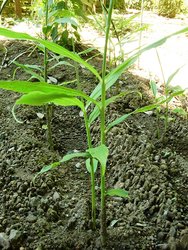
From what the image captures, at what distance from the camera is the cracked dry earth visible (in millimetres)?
885

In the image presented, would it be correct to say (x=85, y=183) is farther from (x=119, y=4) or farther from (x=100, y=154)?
(x=119, y=4)

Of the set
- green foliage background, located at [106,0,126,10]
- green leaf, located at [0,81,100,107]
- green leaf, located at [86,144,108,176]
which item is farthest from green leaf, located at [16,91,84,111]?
green foliage background, located at [106,0,126,10]

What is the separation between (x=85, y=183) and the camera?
1187mm

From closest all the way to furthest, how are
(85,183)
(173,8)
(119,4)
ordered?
(85,183), (173,8), (119,4)

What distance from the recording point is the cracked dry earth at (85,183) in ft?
2.90

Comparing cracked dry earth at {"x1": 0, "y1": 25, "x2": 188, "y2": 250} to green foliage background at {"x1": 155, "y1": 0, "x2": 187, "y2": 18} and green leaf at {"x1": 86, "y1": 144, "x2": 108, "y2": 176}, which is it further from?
green foliage background at {"x1": 155, "y1": 0, "x2": 187, "y2": 18}

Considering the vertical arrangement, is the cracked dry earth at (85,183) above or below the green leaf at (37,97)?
below

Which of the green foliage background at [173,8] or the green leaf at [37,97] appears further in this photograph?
the green foliage background at [173,8]

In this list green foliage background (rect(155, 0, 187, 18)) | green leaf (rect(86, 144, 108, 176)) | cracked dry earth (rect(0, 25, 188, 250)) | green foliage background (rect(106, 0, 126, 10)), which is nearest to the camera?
green leaf (rect(86, 144, 108, 176))

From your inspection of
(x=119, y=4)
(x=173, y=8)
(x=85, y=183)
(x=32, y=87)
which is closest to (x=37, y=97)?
(x=32, y=87)

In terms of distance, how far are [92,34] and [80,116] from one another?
6.06 feet

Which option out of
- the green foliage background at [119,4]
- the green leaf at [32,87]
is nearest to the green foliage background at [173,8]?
the green foliage background at [119,4]

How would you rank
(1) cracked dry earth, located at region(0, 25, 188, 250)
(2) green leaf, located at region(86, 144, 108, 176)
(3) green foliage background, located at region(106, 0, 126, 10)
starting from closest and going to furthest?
(2) green leaf, located at region(86, 144, 108, 176) → (1) cracked dry earth, located at region(0, 25, 188, 250) → (3) green foliage background, located at region(106, 0, 126, 10)

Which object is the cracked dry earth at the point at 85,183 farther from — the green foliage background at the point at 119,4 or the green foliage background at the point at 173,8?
the green foliage background at the point at 119,4
